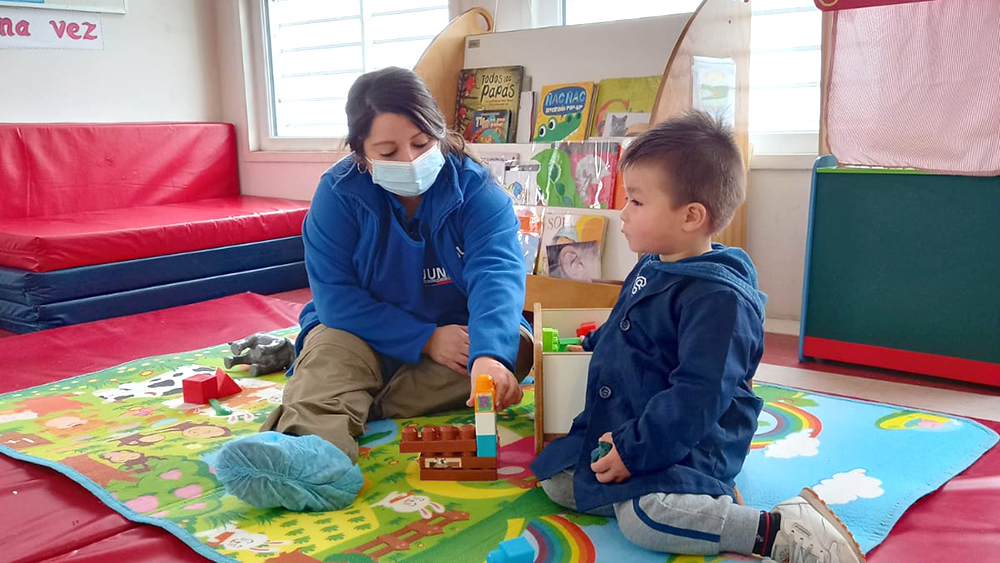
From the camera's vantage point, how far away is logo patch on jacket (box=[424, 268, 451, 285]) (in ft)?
5.34

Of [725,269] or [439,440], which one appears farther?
[439,440]

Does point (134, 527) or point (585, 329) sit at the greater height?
point (585, 329)

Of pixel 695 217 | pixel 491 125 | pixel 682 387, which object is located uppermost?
pixel 491 125

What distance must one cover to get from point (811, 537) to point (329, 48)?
10.4ft

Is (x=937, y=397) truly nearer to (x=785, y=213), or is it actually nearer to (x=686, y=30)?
(x=785, y=213)

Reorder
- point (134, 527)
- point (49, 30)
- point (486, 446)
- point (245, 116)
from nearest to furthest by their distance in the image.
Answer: point (134, 527), point (486, 446), point (49, 30), point (245, 116)

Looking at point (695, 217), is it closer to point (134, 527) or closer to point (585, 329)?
point (585, 329)

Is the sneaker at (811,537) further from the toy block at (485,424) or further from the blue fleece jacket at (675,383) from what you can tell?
the toy block at (485,424)

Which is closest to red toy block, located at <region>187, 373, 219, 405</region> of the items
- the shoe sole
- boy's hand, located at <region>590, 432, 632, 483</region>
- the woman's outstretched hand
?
the woman's outstretched hand

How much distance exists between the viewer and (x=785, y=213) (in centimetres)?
241

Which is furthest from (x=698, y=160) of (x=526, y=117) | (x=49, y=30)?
(x=49, y=30)

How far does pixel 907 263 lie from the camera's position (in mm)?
1894

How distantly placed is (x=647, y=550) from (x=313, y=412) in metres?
0.59

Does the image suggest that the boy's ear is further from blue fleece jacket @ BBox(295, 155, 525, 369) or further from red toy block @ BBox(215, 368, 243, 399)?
red toy block @ BBox(215, 368, 243, 399)
